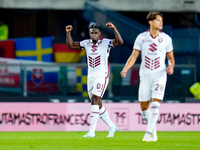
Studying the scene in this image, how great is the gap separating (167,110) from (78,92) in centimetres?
238

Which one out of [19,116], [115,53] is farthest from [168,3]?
[19,116]

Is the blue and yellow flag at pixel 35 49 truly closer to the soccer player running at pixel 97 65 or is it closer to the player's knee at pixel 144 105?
the soccer player running at pixel 97 65

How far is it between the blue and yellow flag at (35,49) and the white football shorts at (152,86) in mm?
12690

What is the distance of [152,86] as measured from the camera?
9914 mm

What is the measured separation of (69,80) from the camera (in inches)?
663

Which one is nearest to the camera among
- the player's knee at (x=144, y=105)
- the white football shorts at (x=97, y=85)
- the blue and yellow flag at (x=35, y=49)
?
the player's knee at (x=144, y=105)

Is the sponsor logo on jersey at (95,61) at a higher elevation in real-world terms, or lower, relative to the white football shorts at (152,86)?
higher

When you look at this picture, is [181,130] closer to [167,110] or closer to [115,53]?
[167,110]

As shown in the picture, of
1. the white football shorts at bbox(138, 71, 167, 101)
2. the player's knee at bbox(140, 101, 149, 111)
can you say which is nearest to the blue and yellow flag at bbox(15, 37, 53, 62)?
the player's knee at bbox(140, 101, 149, 111)

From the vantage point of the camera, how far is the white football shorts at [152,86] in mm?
9867

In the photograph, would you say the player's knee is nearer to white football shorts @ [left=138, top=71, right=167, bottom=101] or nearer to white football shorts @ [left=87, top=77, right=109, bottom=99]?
white football shorts @ [left=138, top=71, right=167, bottom=101]

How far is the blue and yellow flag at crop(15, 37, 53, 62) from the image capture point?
2258 cm

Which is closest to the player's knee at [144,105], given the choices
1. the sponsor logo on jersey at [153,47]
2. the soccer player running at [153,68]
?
the soccer player running at [153,68]

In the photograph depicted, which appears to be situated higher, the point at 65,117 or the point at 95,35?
the point at 95,35
